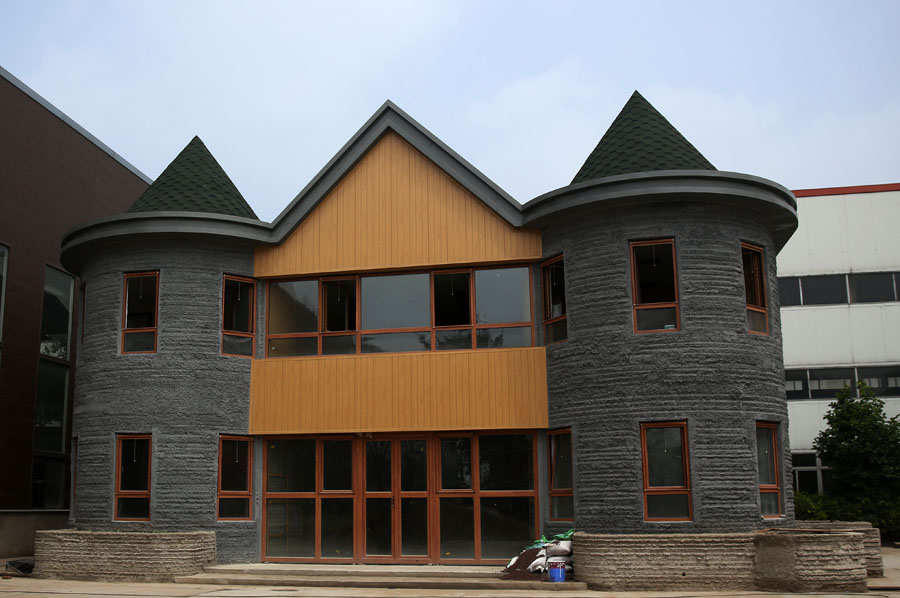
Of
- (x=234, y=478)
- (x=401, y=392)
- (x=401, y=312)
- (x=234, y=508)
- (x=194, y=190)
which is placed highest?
(x=194, y=190)

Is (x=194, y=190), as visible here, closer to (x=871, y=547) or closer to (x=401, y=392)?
(x=401, y=392)

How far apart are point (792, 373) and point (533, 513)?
15.5 metres

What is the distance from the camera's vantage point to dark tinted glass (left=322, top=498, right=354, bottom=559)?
17.4 meters

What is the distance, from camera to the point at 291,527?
17719 millimetres

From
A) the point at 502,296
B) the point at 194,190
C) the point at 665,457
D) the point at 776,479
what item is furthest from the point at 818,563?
the point at 194,190

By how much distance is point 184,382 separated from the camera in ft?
57.8

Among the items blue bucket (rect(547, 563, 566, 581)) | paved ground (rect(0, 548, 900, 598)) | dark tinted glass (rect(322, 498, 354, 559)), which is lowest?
paved ground (rect(0, 548, 900, 598))

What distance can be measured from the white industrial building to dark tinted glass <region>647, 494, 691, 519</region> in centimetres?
1507

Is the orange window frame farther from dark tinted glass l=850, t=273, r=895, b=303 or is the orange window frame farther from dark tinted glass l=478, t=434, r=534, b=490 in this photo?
dark tinted glass l=850, t=273, r=895, b=303

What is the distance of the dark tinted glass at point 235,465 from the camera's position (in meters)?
17.7

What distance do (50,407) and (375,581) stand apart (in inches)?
553

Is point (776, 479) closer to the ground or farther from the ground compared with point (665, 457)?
closer to the ground

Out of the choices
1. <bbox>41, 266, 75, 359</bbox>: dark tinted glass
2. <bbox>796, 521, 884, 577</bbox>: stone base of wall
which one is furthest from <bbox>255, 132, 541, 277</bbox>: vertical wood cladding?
<bbox>41, 266, 75, 359</bbox>: dark tinted glass

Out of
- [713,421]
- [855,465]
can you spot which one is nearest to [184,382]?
[713,421]
